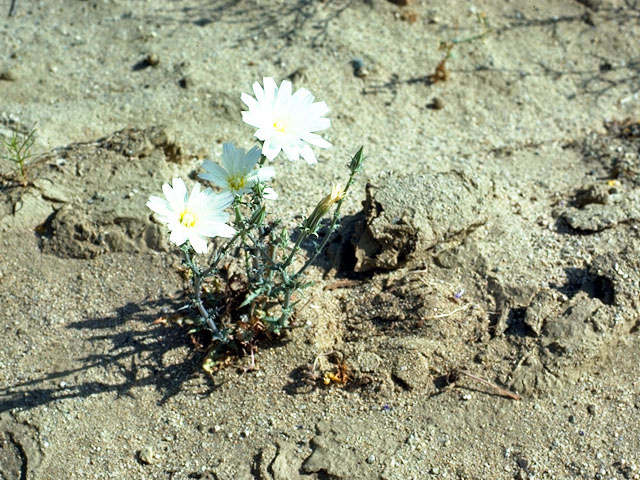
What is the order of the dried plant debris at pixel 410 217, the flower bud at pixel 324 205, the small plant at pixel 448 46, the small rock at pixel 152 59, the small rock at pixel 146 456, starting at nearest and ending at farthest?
the flower bud at pixel 324 205 → the small rock at pixel 146 456 → the dried plant debris at pixel 410 217 → the small rock at pixel 152 59 → the small plant at pixel 448 46

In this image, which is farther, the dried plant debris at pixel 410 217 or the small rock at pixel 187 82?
the small rock at pixel 187 82

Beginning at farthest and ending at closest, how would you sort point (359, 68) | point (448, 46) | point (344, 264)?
point (448, 46) → point (359, 68) → point (344, 264)

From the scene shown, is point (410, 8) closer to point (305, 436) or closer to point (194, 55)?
point (194, 55)

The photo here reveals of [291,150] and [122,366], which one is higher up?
[291,150]

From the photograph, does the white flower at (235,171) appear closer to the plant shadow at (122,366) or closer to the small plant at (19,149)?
the plant shadow at (122,366)

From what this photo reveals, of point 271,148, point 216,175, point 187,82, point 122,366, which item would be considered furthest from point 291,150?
point 187,82

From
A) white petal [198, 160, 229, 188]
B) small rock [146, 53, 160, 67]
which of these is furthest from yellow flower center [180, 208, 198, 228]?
small rock [146, 53, 160, 67]

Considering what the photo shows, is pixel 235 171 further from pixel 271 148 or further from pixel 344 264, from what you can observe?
pixel 344 264

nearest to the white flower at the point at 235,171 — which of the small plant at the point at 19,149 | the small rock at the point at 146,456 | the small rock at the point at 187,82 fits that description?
the small rock at the point at 146,456
